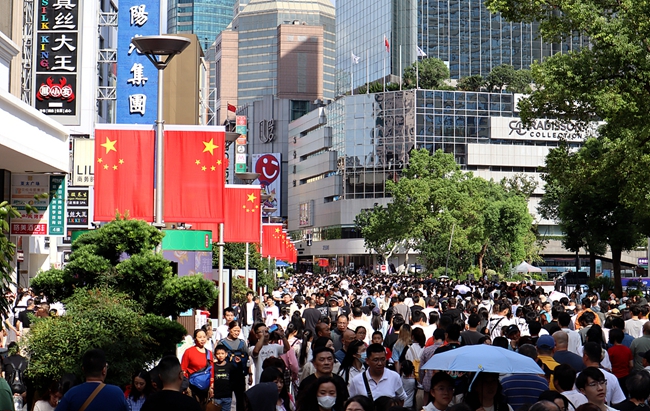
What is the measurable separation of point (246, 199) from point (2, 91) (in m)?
9.15

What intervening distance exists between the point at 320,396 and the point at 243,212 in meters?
22.2

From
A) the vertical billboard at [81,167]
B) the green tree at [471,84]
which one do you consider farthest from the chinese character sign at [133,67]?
the green tree at [471,84]

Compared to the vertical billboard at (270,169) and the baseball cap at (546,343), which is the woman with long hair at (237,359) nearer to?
the baseball cap at (546,343)

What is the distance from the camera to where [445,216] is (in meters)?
68.9

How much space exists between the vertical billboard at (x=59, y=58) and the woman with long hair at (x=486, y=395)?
76.8ft

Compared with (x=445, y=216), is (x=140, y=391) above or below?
below

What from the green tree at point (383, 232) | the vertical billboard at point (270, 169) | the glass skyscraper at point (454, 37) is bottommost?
the green tree at point (383, 232)

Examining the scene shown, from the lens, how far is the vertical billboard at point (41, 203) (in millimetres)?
25828

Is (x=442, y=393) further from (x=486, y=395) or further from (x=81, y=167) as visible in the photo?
(x=81, y=167)

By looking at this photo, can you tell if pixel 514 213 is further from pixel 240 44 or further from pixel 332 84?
pixel 240 44

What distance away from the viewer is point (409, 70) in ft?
362

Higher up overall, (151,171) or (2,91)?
(2,91)

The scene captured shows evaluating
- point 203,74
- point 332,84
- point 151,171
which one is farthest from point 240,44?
point 151,171

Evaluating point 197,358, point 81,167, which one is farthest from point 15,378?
point 81,167
